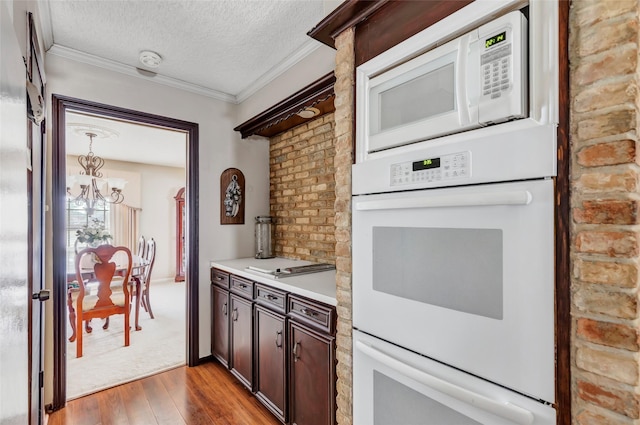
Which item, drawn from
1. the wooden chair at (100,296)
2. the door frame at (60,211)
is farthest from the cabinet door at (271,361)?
the wooden chair at (100,296)

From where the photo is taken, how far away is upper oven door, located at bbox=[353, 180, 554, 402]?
86 cm

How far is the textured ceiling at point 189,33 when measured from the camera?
1892 millimetres

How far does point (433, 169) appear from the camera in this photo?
1104mm

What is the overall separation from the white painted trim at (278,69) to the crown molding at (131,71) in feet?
0.69

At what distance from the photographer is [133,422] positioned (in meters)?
2.14

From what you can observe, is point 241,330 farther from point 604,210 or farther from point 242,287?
point 604,210

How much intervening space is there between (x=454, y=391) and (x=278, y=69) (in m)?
2.50

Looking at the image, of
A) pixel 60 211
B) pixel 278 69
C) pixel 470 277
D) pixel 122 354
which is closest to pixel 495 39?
pixel 470 277

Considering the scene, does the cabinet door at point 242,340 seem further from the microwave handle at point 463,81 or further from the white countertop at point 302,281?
the microwave handle at point 463,81

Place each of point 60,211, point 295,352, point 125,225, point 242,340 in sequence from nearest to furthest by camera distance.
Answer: point 295,352 < point 60,211 < point 242,340 < point 125,225

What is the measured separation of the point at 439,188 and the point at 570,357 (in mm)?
580

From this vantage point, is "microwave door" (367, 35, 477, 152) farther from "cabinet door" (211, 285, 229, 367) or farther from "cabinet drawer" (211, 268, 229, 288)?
"cabinet door" (211, 285, 229, 367)

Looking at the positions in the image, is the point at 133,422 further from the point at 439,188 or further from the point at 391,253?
the point at 439,188

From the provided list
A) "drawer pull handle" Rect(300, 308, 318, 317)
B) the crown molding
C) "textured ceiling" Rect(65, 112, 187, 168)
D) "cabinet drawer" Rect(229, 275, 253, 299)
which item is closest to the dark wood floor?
"cabinet drawer" Rect(229, 275, 253, 299)
